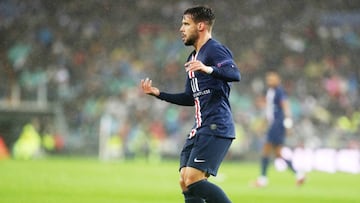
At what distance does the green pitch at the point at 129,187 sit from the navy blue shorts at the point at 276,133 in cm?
96

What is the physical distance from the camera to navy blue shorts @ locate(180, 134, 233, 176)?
24.1ft

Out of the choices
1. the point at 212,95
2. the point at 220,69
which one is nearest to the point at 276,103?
the point at 212,95

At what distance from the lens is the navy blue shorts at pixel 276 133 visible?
17466 mm

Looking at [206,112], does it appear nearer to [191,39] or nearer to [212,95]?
[212,95]

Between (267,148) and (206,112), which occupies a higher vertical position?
(267,148)

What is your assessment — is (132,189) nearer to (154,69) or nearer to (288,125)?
(288,125)

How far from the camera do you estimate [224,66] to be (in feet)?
23.8

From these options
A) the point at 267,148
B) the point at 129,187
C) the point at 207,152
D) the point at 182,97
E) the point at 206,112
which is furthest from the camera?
the point at 267,148

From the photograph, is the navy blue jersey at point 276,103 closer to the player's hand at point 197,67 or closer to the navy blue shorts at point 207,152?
the navy blue shorts at point 207,152

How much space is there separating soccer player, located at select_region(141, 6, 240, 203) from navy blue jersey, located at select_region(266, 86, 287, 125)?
9.64m

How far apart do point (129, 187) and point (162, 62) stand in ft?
51.4

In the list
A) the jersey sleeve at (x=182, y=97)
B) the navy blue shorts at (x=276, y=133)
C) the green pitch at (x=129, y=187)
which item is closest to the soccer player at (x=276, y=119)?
the navy blue shorts at (x=276, y=133)

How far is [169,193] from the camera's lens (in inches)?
534

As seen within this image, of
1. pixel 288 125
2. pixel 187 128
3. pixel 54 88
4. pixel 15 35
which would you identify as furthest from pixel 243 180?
pixel 15 35
